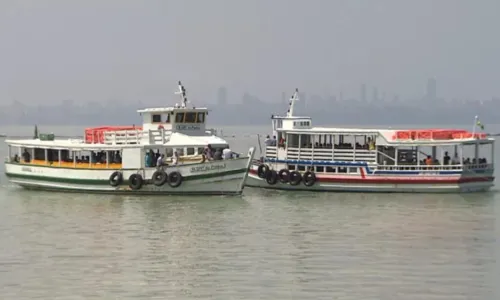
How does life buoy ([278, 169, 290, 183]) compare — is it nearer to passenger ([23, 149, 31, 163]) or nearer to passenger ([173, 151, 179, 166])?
passenger ([173, 151, 179, 166])

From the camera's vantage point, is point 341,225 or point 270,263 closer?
point 270,263

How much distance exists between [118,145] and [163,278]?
21.2 metres

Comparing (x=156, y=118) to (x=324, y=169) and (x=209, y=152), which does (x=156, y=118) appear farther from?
(x=324, y=169)

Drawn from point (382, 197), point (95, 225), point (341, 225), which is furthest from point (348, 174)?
point (95, 225)

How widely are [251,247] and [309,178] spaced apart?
1789cm

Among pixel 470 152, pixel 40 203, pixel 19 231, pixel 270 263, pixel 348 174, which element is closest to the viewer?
pixel 270 263

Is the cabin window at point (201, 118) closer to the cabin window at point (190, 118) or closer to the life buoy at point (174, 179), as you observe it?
the cabin window at point (190, 118)

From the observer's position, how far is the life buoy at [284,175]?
168 feet

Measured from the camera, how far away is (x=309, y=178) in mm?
50656

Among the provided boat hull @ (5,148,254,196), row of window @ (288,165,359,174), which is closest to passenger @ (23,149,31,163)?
boat hull @ (5,148,254,196)

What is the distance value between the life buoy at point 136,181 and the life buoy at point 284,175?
7337 mm

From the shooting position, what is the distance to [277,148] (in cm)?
5247

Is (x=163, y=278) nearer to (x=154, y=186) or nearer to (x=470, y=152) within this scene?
(x=154, y=186)

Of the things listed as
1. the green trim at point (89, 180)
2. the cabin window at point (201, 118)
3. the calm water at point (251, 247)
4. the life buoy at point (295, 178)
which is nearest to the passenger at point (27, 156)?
the green trim at point (89, 180)
